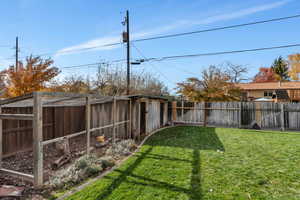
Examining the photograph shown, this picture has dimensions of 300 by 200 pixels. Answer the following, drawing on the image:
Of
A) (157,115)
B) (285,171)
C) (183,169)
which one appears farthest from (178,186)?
(157,115)

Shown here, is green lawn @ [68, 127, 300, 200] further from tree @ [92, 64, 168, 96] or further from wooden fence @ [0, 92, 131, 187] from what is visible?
tree @ [92, 64, 168, 96]

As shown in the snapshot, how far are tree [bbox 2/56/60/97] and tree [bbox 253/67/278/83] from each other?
33261 millimetres

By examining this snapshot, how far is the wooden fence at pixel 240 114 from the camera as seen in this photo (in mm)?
8977

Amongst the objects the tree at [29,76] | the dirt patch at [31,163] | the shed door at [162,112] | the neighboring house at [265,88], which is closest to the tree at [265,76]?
the neighboring house at [265,88]

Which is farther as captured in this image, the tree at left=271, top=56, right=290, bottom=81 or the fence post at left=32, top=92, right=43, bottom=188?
the tree at left=271, top=56, right=290, bottom=81

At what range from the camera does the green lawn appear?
2771 mm

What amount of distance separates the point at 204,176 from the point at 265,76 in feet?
114

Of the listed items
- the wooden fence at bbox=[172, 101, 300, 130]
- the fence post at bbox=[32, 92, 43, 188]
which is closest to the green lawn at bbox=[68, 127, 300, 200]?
the fence post at bbox=[32, 92, 43, 188]

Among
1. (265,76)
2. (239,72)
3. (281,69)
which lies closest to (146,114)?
(239,72)

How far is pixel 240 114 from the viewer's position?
984 centimetres

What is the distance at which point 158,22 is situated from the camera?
29.6ft

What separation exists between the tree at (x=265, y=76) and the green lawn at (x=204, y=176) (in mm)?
30316

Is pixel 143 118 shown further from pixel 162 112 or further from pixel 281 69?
pixel 281 69

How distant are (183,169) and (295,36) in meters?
9.61
